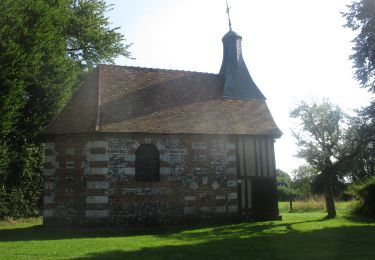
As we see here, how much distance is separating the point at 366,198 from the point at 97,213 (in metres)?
12.2

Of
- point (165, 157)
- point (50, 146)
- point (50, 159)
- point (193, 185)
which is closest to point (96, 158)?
point (50, 159)

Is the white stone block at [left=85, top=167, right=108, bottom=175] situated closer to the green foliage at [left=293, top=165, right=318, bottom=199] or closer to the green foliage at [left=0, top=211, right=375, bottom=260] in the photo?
the green foliage at [left=0, top=211, right=375, bottom=260]

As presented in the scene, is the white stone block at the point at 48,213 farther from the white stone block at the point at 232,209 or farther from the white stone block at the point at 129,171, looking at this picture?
the white stone block at the point at 232,209

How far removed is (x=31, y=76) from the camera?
16406 millimetres

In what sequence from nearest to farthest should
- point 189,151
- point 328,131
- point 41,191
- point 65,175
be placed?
1. point 65,175
2. point 189,151
3. point 328,131
4. point 41,191

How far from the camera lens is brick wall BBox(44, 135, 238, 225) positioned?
48.7 ft

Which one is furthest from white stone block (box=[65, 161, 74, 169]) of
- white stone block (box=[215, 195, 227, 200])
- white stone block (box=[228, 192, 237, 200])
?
white stone block (box=[228, 192, 237, 200])

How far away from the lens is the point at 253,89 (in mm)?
20031

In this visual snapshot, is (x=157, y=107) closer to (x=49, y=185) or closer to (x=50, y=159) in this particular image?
(x=50, y=159)

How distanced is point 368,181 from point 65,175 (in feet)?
46.1

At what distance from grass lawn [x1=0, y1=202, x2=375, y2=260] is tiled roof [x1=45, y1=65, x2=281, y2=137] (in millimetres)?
4125

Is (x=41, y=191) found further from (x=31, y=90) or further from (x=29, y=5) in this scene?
(x=29, y=5)

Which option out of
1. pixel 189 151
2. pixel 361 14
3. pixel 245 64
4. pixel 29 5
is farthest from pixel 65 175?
pixel 361 14

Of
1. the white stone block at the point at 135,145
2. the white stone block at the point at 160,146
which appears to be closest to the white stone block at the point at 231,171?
the white stone block at the point at 160,146
